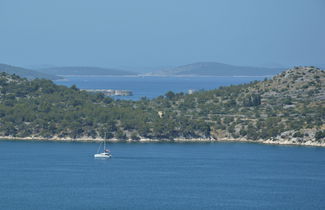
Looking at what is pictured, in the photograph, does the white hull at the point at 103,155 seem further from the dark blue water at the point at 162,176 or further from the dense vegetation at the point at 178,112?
the dense vegetation at the point at 178,112

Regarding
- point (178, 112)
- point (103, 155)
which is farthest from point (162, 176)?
point (178, 112)

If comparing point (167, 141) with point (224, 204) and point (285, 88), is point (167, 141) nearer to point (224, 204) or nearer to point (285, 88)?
point (285, 88)

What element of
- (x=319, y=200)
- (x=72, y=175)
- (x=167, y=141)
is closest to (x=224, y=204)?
(x=319, y=200)

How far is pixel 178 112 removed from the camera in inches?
5492

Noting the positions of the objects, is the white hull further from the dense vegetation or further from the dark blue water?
the dense vegetation

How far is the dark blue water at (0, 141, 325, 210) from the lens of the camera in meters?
72.7

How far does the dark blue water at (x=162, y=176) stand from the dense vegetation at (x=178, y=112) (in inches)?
246

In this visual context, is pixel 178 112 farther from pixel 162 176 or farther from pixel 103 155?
pixel 162 176

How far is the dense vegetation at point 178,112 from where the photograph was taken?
12119 centimetres

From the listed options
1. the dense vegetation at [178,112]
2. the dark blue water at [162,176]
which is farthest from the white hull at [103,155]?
the dense vegetation at [178,112]

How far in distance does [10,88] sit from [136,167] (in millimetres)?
59826

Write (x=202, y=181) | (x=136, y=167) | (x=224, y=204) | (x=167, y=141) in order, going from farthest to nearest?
(x=167, y=141), (x=136, y=167), (x=202, y=181), (x=224, y=204)

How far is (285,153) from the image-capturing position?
10575 cm

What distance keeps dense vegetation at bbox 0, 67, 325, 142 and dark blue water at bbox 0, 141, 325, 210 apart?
625 centimetres
